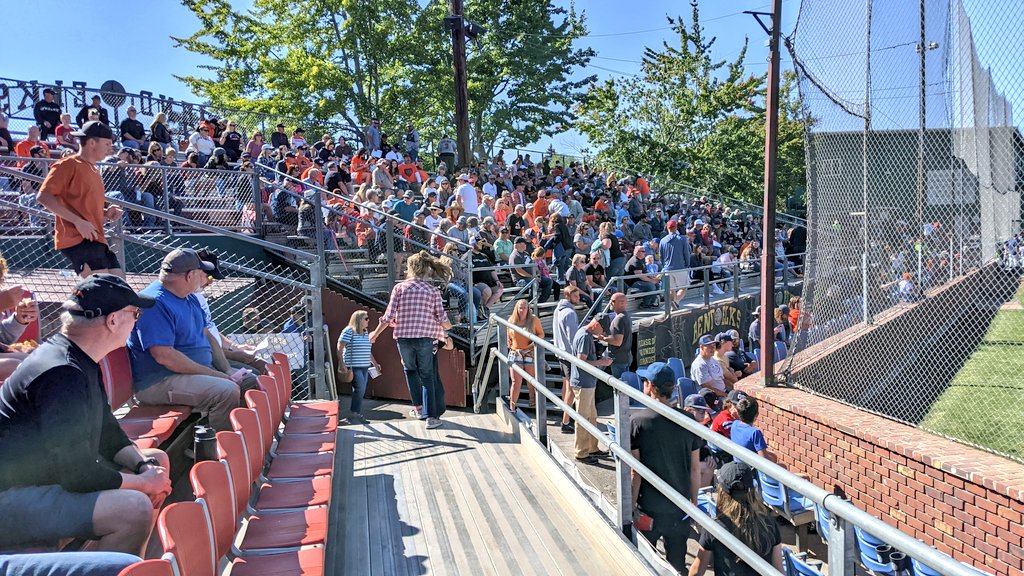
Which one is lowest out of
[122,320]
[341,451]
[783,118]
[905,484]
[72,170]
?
[905,484]

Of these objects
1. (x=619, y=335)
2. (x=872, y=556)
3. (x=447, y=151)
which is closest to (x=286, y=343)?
(x=619, y=335)

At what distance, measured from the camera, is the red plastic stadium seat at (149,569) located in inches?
85.1

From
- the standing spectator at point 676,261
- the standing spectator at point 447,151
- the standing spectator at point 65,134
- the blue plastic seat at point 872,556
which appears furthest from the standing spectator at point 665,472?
the standing spectator at point 447,151

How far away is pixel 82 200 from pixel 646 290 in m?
11.1

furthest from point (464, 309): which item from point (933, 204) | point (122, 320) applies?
point (122, 320)

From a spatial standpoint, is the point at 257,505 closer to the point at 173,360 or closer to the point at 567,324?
the point at 173,360

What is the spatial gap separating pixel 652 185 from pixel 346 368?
70.4 feet

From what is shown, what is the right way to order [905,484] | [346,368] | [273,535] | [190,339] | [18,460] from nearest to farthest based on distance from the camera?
[18,460] < [273,535] < [190,339] < [905,484] < [346,368]

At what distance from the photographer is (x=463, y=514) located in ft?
15.5

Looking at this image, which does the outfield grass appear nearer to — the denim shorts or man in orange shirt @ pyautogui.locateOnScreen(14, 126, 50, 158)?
the denim shorts

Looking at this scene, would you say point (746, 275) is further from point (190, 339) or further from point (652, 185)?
point (190, 339)

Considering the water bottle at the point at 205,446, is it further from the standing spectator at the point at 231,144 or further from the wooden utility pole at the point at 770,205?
the standing spectator at the point at 231,144

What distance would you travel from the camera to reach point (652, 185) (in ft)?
95.3

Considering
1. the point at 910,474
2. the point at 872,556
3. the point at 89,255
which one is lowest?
the point at 872,556
